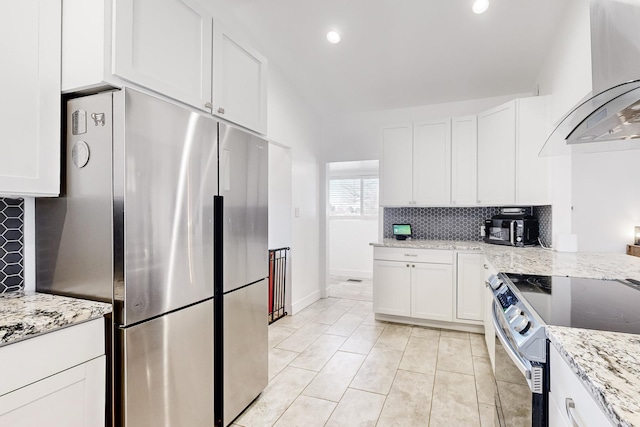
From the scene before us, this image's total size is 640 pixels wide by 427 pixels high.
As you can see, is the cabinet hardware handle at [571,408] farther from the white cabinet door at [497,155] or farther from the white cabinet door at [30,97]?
the white cabinet door at [497,155]

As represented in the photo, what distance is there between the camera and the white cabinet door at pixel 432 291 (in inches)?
133

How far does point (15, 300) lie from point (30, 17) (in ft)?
3.62

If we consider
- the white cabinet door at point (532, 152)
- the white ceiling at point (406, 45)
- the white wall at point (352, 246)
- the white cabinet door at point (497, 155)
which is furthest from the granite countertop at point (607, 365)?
the white wall at point (352, 246)

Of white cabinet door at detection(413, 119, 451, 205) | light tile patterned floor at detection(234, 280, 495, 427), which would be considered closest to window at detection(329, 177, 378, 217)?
white cabinet door at detection(413, 119, 451, 205)

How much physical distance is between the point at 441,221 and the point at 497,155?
3.43ft

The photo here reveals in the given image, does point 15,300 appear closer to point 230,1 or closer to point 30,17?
point 30,17

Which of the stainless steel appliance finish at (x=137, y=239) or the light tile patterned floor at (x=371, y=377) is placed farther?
the light tile patterned floor at (x=371, y=377)

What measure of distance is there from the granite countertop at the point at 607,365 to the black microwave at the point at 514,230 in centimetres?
252

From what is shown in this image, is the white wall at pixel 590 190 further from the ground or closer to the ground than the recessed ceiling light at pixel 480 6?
closer to the ground

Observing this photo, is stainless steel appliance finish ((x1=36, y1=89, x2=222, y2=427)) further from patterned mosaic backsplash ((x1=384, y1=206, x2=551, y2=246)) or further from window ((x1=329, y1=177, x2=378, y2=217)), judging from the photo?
window ((x1=329, y1=177, x2=378, y2=217))

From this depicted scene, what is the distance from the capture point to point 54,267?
1373 mm

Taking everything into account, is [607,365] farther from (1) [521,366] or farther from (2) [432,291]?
(2) [432,291]

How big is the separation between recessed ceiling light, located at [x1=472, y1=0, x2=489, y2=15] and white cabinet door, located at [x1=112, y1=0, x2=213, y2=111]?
218 centimetres

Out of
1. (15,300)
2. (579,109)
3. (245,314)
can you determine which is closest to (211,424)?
(245,314)
